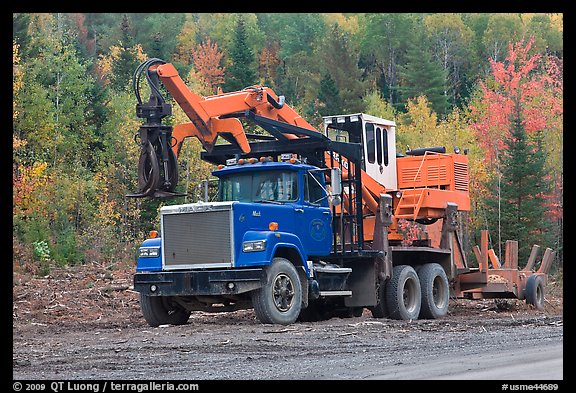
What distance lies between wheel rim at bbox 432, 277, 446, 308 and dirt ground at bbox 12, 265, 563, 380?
1.69 feet

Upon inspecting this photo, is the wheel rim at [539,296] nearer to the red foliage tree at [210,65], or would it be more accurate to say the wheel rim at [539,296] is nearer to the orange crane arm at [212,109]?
the orange crane arm at [212,109]

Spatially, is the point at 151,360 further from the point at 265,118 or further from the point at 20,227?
the point at 20,227

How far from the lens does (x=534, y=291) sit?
79.2 feet

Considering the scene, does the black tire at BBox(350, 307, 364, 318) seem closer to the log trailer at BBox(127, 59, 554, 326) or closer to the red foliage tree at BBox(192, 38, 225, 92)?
the log trailer at BBox(127, 59, 554, 326)

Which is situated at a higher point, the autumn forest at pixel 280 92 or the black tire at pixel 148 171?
the autumn forest at pixel 280 92

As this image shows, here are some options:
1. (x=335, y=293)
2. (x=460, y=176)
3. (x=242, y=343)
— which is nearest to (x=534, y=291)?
(x=460, y=176)

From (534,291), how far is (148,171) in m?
10.4

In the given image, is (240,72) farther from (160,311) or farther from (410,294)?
(160,311)

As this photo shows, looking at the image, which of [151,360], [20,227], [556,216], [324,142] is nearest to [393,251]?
[324,142]

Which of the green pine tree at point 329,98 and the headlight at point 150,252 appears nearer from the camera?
the headlight at point 150,252

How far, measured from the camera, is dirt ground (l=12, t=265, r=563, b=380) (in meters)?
11.8

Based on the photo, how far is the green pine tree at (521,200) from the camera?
133 feet

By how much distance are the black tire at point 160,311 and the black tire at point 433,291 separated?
5623mm

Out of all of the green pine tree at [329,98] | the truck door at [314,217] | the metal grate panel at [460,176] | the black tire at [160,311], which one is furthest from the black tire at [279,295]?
the green pine tree at [329,98]
